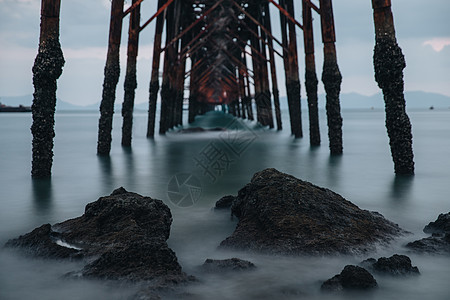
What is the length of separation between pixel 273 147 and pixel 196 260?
1002cm

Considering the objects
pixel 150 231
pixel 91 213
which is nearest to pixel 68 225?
pixel 91 213

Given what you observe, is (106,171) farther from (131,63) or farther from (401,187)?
(401,187)

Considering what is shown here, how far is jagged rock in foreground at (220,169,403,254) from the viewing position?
3258 mm

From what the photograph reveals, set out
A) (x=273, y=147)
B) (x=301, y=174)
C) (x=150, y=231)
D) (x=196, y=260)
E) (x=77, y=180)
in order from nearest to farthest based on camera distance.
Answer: (x=196, y=260), (x=150, y=231), (x=77, y=180), (x=301, y=174), (x=273, y=147)

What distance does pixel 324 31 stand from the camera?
9.41 metres

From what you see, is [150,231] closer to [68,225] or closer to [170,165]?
[68,225]

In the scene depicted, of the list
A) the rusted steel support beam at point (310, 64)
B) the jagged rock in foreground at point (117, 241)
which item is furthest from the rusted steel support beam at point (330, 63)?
the jagged rock in foreground at point (117, 241)

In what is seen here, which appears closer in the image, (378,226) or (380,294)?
(380,294)

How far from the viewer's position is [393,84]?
661 cm

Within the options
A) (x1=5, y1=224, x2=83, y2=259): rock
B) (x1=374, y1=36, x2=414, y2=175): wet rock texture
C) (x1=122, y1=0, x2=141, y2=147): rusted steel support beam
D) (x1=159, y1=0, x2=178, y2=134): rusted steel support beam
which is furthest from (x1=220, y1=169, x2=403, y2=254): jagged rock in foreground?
(x1=159, y1=0, x2=178, y2=134): rusted steel support beam

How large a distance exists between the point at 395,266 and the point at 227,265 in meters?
1.09

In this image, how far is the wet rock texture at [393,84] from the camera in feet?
21.5

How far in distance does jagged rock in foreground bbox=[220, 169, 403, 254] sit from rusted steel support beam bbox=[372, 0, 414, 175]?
3.17 m

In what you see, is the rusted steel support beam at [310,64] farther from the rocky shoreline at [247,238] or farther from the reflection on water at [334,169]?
the rocky shoreline at [247,238]
